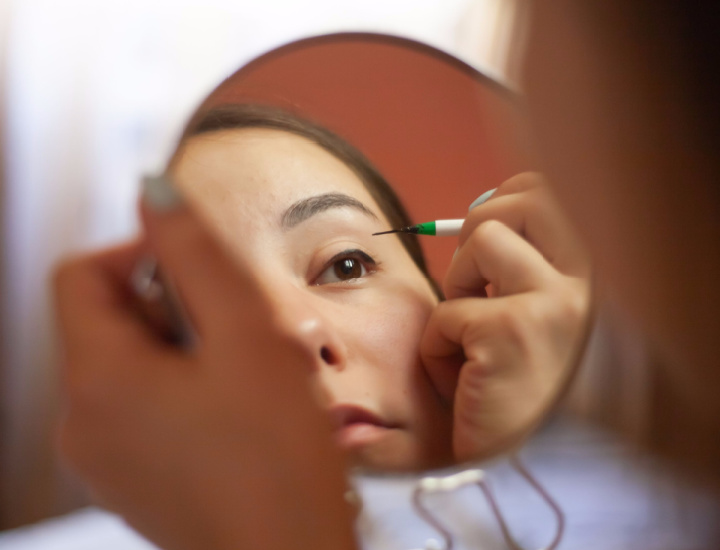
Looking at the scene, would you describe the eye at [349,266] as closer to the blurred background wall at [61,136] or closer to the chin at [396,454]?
the chin at [396,454]

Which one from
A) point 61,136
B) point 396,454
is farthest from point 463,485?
point 61,136

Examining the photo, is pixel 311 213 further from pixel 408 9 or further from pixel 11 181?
pixel 11 181

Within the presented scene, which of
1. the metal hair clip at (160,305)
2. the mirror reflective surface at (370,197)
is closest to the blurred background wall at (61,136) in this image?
the mirror reflective surface at (370,197)

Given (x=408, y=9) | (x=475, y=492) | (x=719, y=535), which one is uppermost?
(x=408, y=9)

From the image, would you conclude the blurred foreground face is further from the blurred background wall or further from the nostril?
the blurred background wall

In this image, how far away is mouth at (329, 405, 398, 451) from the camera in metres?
0.30

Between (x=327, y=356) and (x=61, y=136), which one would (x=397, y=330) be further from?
(x=61, y=136)

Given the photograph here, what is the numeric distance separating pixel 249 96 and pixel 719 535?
43 cm

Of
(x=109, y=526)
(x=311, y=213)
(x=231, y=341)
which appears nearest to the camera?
(x=231, y=341)

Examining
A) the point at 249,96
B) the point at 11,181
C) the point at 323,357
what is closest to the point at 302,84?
the point at 249,96

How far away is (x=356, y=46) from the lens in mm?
354

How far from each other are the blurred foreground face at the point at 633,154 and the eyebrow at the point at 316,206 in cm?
11

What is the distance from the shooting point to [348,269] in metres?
0.33

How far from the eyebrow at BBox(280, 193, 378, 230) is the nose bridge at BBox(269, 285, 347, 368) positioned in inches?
1.6
